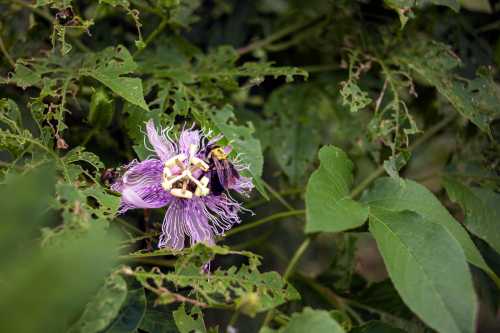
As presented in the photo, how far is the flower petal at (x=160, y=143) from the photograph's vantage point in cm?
85

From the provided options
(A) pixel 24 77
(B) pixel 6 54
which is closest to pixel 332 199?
(A) pixel 24 77

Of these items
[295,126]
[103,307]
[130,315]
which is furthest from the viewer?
[295,126]

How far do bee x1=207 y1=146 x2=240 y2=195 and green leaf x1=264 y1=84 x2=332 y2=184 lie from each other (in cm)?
29

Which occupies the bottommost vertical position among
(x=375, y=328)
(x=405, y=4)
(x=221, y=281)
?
(x=375, y=328)

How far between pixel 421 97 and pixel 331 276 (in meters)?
0.45

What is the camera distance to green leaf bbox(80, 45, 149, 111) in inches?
32.9

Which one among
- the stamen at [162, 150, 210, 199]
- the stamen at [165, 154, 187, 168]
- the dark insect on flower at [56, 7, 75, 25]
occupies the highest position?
the dark insect on flower at [56, 7, 75, 25]

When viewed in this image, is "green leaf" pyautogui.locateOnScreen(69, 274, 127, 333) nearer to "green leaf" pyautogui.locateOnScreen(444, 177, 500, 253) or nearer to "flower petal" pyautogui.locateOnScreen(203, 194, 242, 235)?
"flower petal" pyautogui.locateOnScreen(203, 194, 242, 235)

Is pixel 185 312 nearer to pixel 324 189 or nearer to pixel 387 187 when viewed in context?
pixel 324 189

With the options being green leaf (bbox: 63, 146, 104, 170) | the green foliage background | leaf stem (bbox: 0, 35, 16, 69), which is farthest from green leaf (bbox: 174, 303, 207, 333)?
leaf stem (bbox: 0, 35, 16, 69)

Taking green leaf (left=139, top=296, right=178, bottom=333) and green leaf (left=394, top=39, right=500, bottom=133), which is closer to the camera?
green leaf (left=139, top=296, right=178, bottom=333)

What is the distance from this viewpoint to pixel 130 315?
0.75 metres

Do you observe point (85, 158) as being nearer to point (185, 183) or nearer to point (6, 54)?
point (185, 183)

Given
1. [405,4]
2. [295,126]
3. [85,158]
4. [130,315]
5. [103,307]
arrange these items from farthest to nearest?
[295,126], [405,4], [85,158], [130,315], [103,307]
